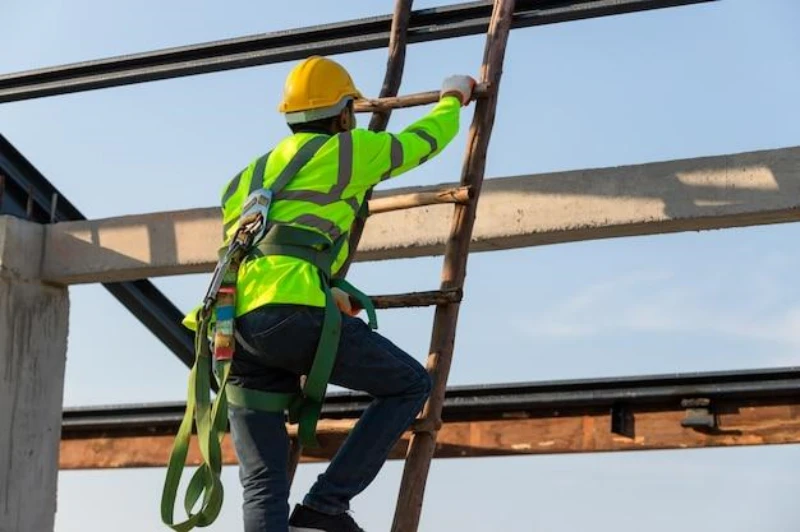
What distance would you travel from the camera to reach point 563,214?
7418mm

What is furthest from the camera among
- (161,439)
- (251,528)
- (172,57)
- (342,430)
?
(161,439)

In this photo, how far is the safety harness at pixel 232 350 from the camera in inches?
208

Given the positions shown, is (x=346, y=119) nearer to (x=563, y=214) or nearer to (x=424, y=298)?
(x=424, y=298)

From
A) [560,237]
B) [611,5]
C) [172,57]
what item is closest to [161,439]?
[172,57]

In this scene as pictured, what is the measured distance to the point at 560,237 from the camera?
24.6 ft

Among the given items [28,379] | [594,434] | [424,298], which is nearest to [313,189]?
[424,298]

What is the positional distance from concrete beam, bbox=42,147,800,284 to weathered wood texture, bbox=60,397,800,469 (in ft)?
4.57

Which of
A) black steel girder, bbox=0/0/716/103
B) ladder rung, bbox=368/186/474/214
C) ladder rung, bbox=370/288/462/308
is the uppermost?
black steel girder, bbox=0/0/716/103

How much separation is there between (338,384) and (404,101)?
136 cm

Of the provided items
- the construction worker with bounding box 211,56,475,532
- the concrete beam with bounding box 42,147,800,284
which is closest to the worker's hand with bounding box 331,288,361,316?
the construction worker with bounding box 211,56,475,532

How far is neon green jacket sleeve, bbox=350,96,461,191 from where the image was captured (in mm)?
5422

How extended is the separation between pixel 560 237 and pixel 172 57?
2.38m

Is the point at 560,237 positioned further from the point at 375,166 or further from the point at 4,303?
the point at 4,303

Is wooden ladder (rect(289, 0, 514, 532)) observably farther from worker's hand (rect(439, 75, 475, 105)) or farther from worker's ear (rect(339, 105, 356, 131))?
worker's ear (rect(339, 105, 356, 131))
